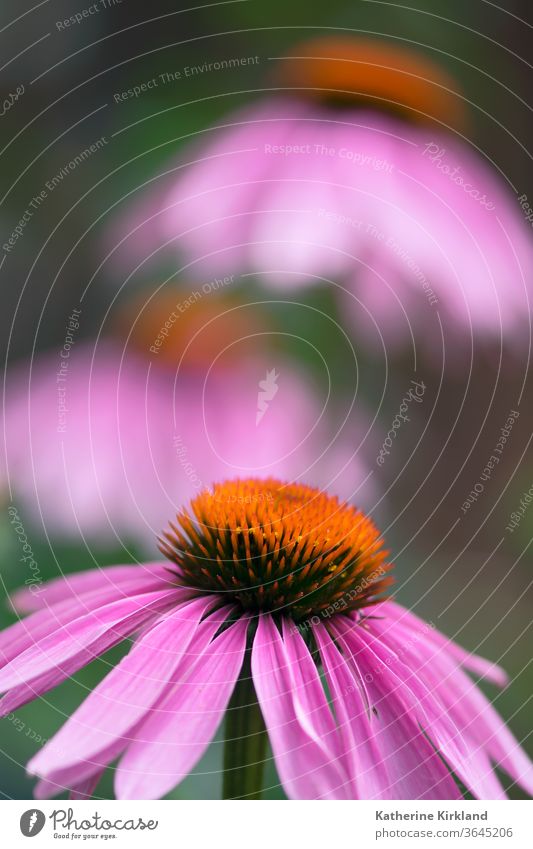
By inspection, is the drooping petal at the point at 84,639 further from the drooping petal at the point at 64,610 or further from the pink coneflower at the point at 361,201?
the pink coneflower at the point at 361,201

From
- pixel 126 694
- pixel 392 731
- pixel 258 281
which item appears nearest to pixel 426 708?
pixel 392 731

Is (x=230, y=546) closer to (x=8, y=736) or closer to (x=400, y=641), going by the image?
(x=400, y=641)

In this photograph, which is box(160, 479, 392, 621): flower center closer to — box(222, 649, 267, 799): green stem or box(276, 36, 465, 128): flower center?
box(222, 649, 267, 799): green stem

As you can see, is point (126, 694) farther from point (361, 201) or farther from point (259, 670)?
point (361, 201)

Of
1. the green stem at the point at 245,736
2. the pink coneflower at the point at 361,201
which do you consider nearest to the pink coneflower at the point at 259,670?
the green stem at the point at 245,736

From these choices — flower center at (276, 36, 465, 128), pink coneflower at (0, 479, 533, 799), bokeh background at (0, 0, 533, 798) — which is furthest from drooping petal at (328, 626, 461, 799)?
flower center at (276, 36, 465, 128)

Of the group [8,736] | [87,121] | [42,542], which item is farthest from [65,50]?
[8,736]
